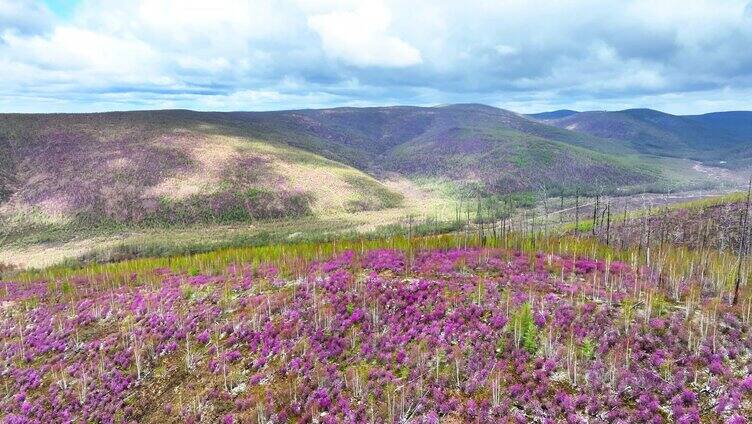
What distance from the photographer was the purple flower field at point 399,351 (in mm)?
23406

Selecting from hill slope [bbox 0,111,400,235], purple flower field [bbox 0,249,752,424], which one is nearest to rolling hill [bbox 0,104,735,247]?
hill slope [bbox 0,111,400,235]

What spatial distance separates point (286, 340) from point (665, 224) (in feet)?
270

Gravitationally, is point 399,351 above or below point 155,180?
below

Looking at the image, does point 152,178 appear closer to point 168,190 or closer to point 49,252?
Result: point 168,190

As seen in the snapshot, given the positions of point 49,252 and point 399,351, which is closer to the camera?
point 399,351

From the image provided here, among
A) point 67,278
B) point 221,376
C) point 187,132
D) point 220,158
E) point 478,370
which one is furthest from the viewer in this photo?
point 187,132

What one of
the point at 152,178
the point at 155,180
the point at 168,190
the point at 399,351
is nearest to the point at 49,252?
the point at 168,190

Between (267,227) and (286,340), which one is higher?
(286,340)

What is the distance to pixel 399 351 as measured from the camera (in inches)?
1116

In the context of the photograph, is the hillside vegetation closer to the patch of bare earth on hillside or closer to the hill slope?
the hill slope

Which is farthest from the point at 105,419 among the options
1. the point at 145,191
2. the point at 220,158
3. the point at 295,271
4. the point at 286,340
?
the point at 220,158

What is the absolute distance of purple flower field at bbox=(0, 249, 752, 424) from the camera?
76.8 ft

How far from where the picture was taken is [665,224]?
86.0 m

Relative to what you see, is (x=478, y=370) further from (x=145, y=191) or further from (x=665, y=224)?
(x=145, y=191)
